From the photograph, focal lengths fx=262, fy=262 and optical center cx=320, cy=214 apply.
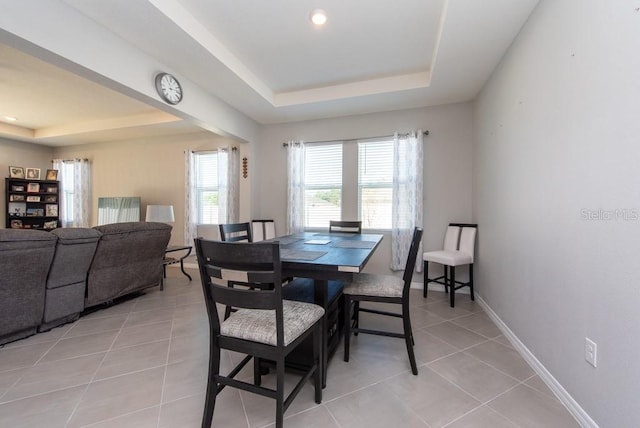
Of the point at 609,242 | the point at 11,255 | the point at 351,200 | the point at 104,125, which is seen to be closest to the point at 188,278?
the point at 11,255

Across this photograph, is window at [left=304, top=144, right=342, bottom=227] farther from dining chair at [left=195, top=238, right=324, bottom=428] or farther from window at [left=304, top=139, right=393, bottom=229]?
dining chair at [left=195, top=238, right=324, bottom=428]

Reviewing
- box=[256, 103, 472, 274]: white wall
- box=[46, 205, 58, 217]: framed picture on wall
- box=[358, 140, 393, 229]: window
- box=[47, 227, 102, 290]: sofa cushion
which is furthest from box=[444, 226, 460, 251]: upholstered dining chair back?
box=[46, 205, 58, 217]: framed picture on wall

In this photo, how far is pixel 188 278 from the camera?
405 centimetres

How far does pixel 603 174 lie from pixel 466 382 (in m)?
1.37

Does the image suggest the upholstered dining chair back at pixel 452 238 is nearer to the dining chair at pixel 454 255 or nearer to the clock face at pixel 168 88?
the dining chair at pixel 454 255

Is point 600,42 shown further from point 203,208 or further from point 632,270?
point 203,208

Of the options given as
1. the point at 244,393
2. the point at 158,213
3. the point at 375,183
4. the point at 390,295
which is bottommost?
the point at 244,393

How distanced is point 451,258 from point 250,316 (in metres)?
2.41

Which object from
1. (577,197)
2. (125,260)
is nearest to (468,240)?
(577,197)

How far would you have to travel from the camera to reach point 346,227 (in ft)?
11.0

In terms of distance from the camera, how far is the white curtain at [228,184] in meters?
4.41

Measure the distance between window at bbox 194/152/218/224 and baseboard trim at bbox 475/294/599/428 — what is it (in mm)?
4333

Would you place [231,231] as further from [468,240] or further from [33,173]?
[33,173]

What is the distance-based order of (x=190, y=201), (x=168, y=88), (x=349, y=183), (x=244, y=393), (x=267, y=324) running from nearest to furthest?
(x=267, y=324), (x=244, y=393), (x=168, y=88), (x=349, y=183), (x=190, y=201)
